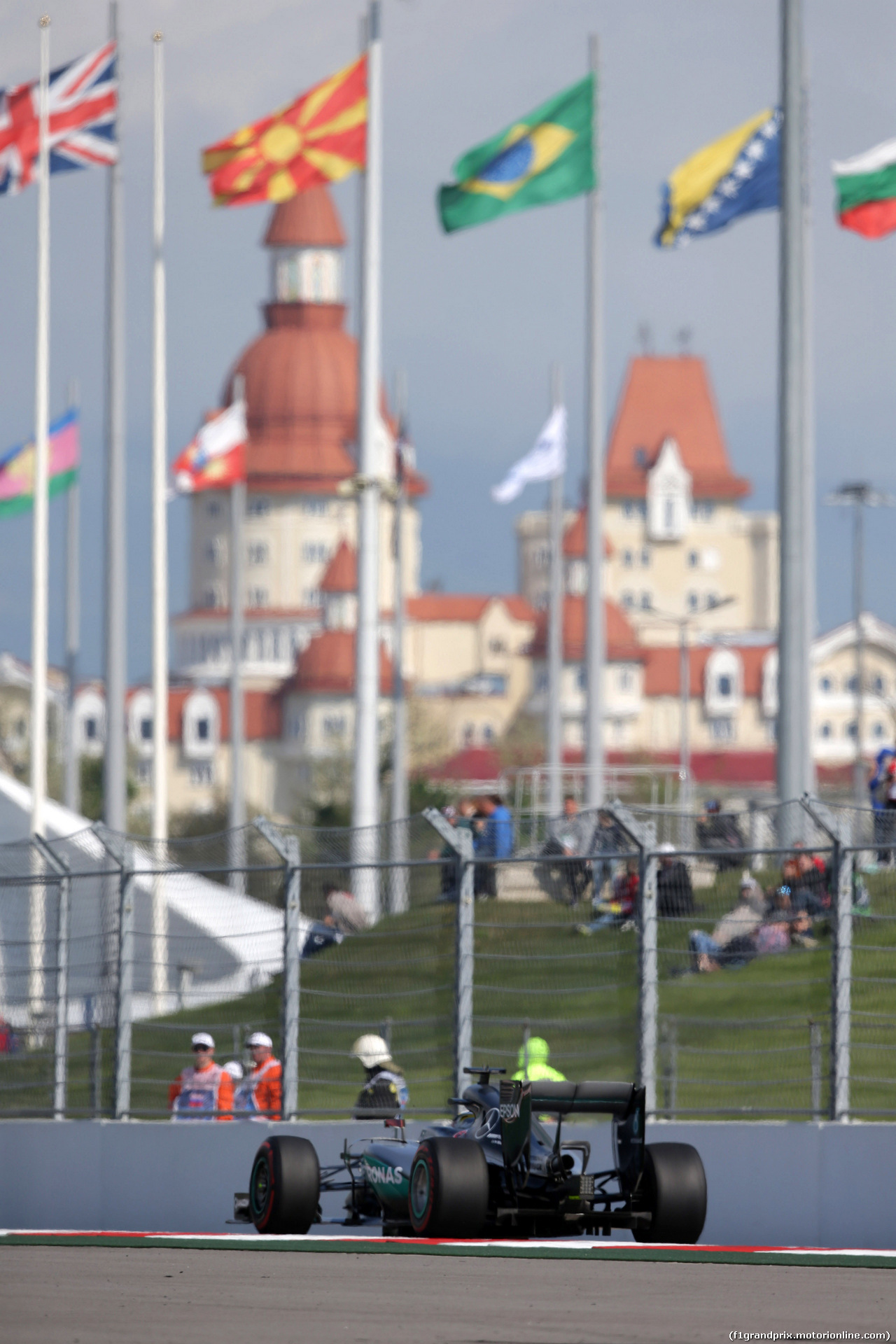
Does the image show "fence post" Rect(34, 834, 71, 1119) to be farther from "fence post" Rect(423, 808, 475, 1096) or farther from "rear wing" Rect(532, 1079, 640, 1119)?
"rear wing" Rect(532, 1079, 640, 1119)

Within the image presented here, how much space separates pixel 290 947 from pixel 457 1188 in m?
3.32

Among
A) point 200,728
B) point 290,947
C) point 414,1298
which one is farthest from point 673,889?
point 200,728

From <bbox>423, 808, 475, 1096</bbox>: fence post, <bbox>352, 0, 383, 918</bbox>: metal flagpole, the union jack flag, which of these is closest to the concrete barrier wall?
<bbox>423, 808, 475, 1096</bbox>: fence post

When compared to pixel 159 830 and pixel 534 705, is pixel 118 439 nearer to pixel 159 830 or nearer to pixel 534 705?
pixel 159 830

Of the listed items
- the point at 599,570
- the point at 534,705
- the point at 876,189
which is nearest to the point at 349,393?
the point at 534,705

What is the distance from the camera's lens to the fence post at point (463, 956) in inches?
494

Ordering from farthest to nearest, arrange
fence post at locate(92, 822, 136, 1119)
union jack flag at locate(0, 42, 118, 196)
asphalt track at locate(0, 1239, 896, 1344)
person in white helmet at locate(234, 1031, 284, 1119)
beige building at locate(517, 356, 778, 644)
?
beige building at locate(517, 356, 778, 644) → union jack flag at locate(0, 42, 118, 196) → fence post at locate(92, 822, 136, 1119) → person in white helmet at locate(234, 1031, 284, 1119) → asphalt track at locate(0, 1239, 896, 1344)

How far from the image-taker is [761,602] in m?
170

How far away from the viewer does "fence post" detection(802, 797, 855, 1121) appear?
37.3 ft

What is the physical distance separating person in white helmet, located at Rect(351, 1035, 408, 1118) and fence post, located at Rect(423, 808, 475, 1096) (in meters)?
0.39

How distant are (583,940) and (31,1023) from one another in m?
4.16

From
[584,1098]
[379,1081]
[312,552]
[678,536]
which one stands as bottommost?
[379,1081]

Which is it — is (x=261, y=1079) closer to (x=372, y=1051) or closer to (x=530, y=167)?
(x=372, y=1051)

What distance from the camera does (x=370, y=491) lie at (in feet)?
82.5
